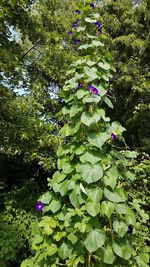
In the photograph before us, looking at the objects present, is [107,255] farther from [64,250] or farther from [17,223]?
[17,223]

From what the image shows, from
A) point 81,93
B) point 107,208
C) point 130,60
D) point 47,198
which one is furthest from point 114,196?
point 130,60

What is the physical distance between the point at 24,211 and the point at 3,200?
0.54 metres

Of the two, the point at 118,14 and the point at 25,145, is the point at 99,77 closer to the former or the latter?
the point at 25,145

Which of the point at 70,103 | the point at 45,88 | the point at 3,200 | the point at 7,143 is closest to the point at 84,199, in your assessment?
the point at 70,103

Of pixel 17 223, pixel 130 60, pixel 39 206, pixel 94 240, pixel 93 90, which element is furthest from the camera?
pixel 130 60

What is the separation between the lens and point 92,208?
1.17 m

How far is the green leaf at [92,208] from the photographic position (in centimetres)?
116

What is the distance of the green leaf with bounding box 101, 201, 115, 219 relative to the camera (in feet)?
3.80

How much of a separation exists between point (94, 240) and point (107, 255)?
10 centimetres

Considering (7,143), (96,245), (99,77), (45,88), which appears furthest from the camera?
(45,88)

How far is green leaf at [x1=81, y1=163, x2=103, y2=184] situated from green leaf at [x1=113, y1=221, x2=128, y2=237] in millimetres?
213

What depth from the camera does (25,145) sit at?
11.0 ft

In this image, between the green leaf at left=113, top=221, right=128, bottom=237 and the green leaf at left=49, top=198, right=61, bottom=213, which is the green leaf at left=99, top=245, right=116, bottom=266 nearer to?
the green leaf at left=113, top=221, right=128, bottom=237

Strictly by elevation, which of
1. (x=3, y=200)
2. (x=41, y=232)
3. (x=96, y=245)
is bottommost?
(x=96, y=245)
